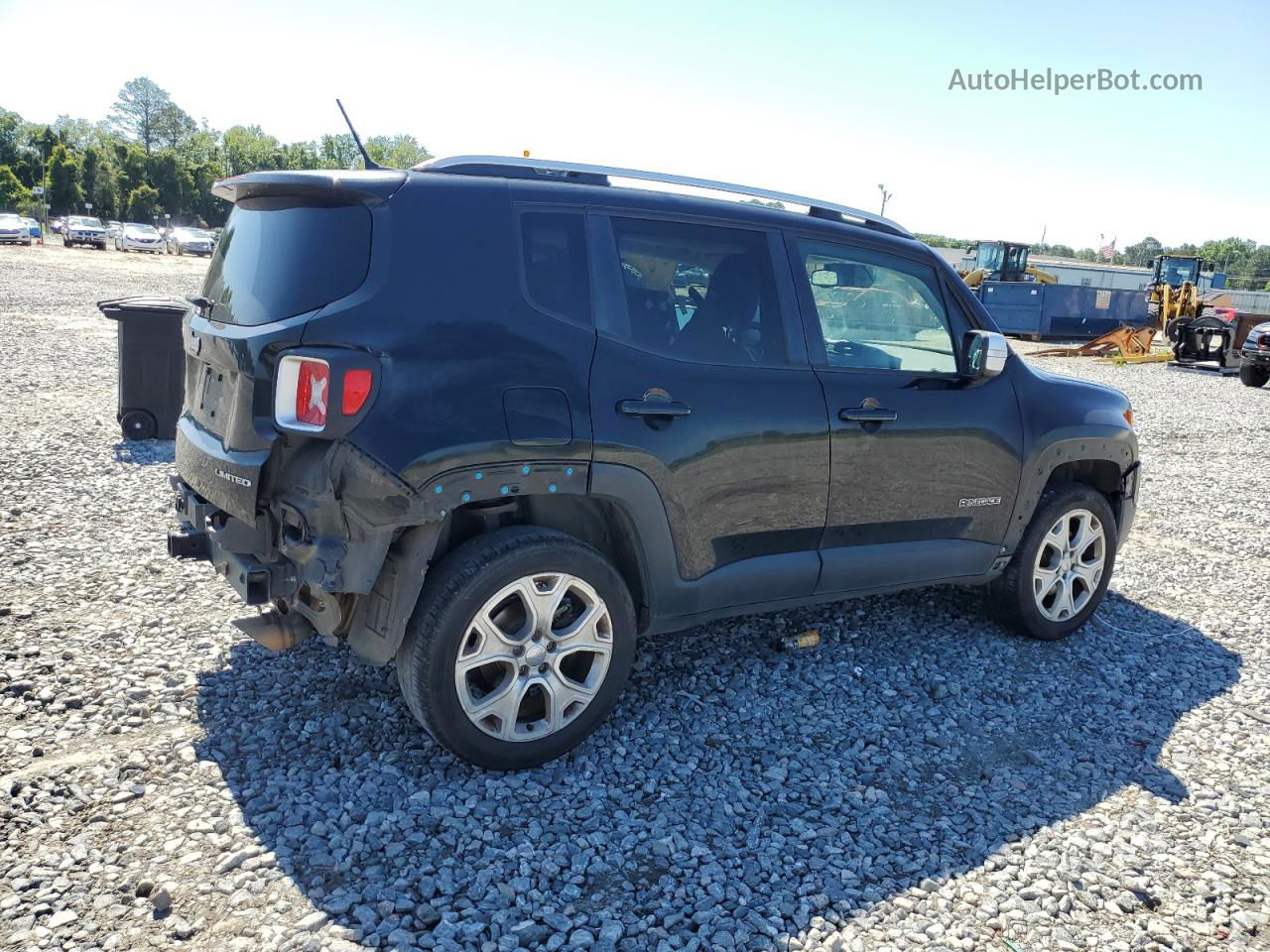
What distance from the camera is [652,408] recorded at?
11.2ft

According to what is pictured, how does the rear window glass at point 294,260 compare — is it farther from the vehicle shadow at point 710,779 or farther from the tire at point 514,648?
the vehicle shadow at point 710,779

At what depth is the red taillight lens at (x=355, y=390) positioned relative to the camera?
9.62 ft

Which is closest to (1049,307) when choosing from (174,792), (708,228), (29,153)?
(708,228)

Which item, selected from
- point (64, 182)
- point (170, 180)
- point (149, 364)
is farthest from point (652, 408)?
point (170, 180)

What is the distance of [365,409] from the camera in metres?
2.96

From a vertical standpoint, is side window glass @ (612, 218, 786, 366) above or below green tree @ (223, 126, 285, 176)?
below

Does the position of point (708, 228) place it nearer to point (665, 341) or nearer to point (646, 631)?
point (665, 341)

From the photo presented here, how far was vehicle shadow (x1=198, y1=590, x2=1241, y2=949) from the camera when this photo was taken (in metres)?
2.81

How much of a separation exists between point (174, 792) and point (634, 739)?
5.35ft

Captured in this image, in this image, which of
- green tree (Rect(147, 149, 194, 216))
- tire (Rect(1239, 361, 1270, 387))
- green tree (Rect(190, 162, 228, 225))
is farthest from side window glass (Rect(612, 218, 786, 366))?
green tree (Rect(147, 149, 194, 216))

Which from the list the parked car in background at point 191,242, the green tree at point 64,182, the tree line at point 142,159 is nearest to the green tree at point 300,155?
the tree line at point 142,159

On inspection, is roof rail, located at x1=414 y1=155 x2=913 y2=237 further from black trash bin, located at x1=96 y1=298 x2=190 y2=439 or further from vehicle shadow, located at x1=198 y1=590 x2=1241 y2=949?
black trash bin, located at x1=96 y1=298 x2=190 y2=439

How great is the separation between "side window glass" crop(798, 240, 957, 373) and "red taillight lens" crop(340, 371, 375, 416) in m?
1.94

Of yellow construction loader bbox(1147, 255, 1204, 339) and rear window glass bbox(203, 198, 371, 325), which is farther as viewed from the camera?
yellow construction loader bbox(1147, 255, 1204, 339)
